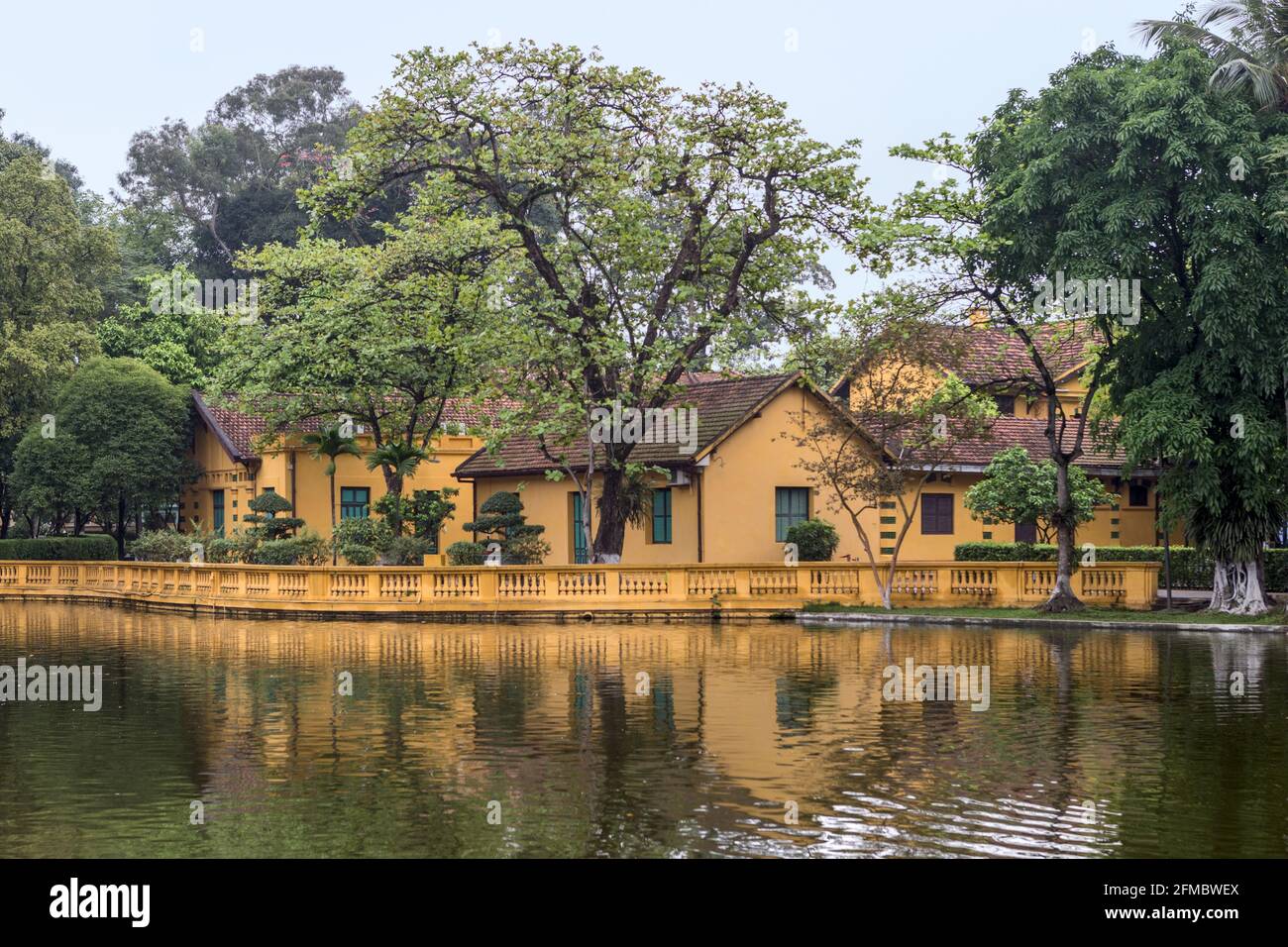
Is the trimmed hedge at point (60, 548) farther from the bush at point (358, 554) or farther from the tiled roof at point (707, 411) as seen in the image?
the bush at point (358, 554)

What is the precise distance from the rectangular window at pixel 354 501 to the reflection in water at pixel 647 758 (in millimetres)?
29076

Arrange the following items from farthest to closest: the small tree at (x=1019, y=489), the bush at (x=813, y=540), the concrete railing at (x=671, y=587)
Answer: the small tree at (x=1019, y=489), the bush at (x=813, y=540), the concrete railing at (x=671, y=587)

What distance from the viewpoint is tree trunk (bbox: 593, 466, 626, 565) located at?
4275 cm

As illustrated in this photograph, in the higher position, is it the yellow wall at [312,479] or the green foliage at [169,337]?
the green foliage at [169,337]

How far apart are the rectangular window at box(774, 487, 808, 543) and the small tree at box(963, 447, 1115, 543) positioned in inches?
203

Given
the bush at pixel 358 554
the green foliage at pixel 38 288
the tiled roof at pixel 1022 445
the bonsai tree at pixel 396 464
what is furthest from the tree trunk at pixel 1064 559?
the green foliage at pixel 38 288

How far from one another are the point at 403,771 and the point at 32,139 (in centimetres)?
9626

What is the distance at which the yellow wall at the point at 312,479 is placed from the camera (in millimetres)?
55875

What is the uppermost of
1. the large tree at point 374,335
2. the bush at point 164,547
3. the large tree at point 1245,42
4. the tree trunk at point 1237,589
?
the large tree at point 1245,42

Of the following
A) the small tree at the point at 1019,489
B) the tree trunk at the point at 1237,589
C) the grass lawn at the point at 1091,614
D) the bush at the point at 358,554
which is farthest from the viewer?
the small tree at the point at 1019,489

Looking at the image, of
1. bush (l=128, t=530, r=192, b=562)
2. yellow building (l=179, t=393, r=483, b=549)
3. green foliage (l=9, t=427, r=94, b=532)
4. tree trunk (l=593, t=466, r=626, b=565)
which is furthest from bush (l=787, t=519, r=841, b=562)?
green foliage (l=9, t=427, r=94, b=532)

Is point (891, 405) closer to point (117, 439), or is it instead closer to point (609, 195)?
point (609, 195)

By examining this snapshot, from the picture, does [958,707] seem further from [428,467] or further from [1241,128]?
[428,467]
